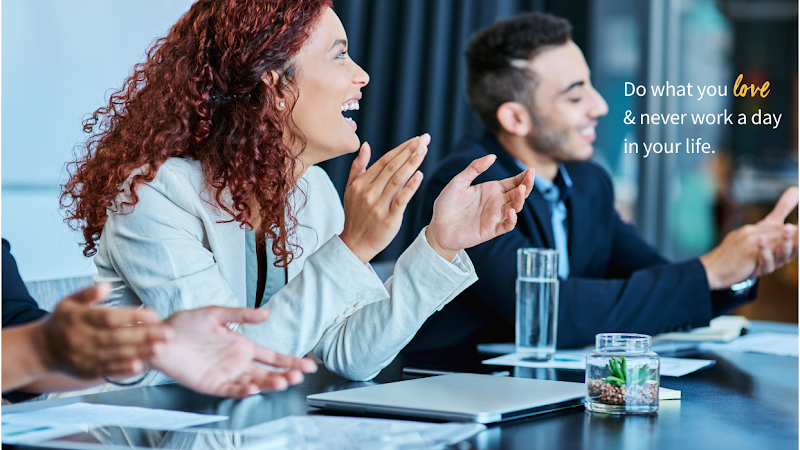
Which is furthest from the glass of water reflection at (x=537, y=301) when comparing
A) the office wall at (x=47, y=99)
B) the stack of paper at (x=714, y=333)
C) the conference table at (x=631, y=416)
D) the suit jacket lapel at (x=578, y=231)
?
the office wall at (x=47, y=99)

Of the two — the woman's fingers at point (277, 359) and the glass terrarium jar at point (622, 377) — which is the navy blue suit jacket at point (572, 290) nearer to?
the glass terrarium jar at point (622, 377)

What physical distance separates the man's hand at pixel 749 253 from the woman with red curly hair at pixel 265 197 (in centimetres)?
70

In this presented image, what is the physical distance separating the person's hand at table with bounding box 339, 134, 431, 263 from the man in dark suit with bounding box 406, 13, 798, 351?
563 millimetres

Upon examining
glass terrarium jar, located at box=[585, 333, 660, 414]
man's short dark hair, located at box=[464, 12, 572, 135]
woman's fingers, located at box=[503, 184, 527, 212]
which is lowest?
glass terrarium jar, located at box=[585, 333, 660, 414]

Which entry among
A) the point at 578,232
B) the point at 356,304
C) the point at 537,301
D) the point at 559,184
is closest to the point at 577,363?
the point at 537,301

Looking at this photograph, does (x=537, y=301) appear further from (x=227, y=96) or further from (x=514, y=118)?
(x=514, y=118)

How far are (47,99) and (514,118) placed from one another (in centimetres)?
121

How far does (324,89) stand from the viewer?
56.1 inches

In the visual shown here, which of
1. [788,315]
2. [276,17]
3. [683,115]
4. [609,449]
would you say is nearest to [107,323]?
[609,449]

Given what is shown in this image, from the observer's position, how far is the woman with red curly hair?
120 centimetres

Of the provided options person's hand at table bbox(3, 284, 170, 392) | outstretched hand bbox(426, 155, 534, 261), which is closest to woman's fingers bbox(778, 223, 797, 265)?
outstretched hand bbox(426, 155, 534, 261)

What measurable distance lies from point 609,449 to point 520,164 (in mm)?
1383

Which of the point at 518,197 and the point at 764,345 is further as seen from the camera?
the point at 764,345

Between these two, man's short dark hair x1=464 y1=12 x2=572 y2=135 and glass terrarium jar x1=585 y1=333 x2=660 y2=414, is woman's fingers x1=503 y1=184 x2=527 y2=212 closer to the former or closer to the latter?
glass terrarium jar x1=585 y1=333 x2=660 y2=414
